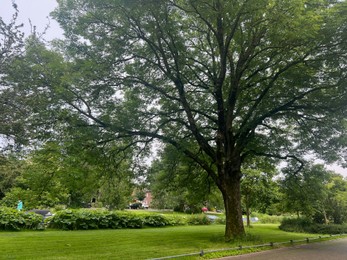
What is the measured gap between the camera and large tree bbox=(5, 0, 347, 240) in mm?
9820

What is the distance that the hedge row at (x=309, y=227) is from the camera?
2228cm

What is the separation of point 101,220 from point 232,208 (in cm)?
855

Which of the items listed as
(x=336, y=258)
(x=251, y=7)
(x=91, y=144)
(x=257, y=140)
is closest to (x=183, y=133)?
(x=257, y=140)

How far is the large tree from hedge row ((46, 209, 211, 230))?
19.6 feet

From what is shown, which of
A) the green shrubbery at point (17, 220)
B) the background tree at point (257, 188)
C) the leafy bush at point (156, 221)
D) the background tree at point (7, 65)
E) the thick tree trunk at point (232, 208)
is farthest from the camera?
the background tree at point (257, 188)

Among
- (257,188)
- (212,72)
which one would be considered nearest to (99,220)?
(212,72)

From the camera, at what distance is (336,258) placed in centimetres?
983

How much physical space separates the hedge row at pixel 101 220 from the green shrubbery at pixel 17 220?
102 cm

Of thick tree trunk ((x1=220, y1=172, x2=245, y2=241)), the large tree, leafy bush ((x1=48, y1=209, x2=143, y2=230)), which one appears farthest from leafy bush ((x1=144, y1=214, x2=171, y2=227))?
thick tree trunk ((x1=220, y1=172, x2=245, y2=241))

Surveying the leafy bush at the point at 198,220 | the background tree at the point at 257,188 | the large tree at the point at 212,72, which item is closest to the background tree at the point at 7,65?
the large tree at the point at 212,72

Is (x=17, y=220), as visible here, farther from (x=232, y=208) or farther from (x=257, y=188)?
(x=257, y=188)

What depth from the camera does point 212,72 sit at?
48.6ft

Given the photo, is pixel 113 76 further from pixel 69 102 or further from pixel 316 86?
pixel 316 86

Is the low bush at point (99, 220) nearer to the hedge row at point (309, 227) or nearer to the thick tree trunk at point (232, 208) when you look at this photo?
the thick tree trunk at point (232, 208)
